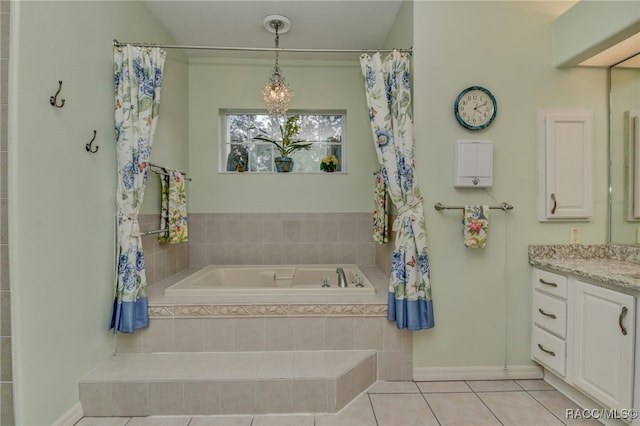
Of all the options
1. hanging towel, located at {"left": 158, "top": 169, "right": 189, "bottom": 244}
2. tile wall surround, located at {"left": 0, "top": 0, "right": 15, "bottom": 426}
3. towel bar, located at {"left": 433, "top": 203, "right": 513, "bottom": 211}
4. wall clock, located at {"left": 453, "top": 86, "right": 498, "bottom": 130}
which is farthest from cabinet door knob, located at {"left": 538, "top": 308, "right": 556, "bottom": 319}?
tile wall surround, located at {"left": 0, "top": 0, "right": 15, "bottom": 426}

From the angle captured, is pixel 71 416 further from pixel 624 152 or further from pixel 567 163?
pixel 624 152

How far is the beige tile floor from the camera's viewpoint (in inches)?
69.5

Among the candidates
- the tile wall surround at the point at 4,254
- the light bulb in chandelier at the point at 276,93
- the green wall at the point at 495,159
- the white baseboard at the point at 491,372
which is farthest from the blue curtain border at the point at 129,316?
the white baseboard at the point at 491,372

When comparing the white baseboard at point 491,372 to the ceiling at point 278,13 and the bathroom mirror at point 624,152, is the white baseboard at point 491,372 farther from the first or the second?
the ceiling at point 278,13

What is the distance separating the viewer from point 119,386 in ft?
5.95

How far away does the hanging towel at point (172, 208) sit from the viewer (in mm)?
2588

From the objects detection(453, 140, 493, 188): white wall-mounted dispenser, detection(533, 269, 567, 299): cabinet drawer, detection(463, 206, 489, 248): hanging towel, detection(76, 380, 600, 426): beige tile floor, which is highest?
detection(453, 140, 493, 188): white wall-mounted dispenser

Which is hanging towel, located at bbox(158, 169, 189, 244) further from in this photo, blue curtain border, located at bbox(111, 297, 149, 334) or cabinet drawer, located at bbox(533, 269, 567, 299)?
cabinet drawer, located at bbox(533, 269, 567, 299)

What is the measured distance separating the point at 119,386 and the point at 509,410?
88.3 inches

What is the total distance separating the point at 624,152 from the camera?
2145mm

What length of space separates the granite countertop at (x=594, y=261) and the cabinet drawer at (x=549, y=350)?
44cm

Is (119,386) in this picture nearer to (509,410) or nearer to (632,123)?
(509,410)

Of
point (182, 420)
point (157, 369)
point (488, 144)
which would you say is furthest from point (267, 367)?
A: point (488, 144)

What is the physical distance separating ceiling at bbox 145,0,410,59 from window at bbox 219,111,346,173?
1.95 ft
